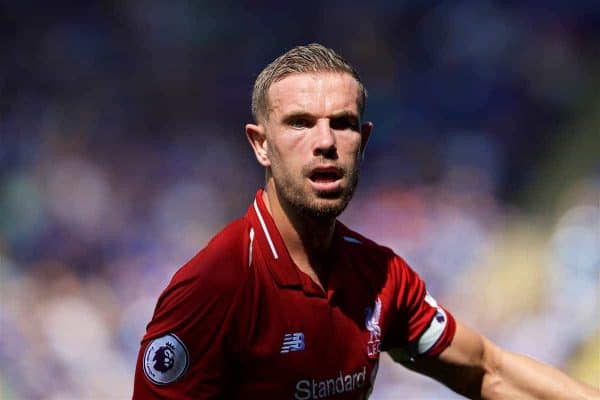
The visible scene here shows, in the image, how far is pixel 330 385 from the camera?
221 centimetres

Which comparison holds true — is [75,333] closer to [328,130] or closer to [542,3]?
[328,130]

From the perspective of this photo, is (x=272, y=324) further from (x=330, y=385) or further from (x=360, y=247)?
(x=360, y=247)

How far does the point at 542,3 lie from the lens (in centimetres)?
471

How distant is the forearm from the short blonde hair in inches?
36.3

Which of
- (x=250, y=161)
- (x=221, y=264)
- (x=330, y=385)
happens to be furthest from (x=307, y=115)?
(x=250, y=161)

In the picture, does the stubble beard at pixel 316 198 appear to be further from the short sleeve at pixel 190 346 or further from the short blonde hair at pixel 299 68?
the short sleeve at pixel 190 346

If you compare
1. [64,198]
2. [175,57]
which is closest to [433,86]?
[175,57]

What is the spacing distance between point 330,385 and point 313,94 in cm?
76

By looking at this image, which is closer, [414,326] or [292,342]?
[292,342]

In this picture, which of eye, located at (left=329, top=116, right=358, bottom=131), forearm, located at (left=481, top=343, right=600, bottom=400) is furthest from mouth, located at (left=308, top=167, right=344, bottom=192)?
forearm, located at (left=481, top=343, right=600, bottom=400)

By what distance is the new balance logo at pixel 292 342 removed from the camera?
6.99ft

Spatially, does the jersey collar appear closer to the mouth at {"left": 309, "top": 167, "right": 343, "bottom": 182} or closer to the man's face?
the man's face

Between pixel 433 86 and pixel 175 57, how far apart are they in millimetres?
1443

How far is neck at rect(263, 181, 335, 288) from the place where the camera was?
2307 millimetres
